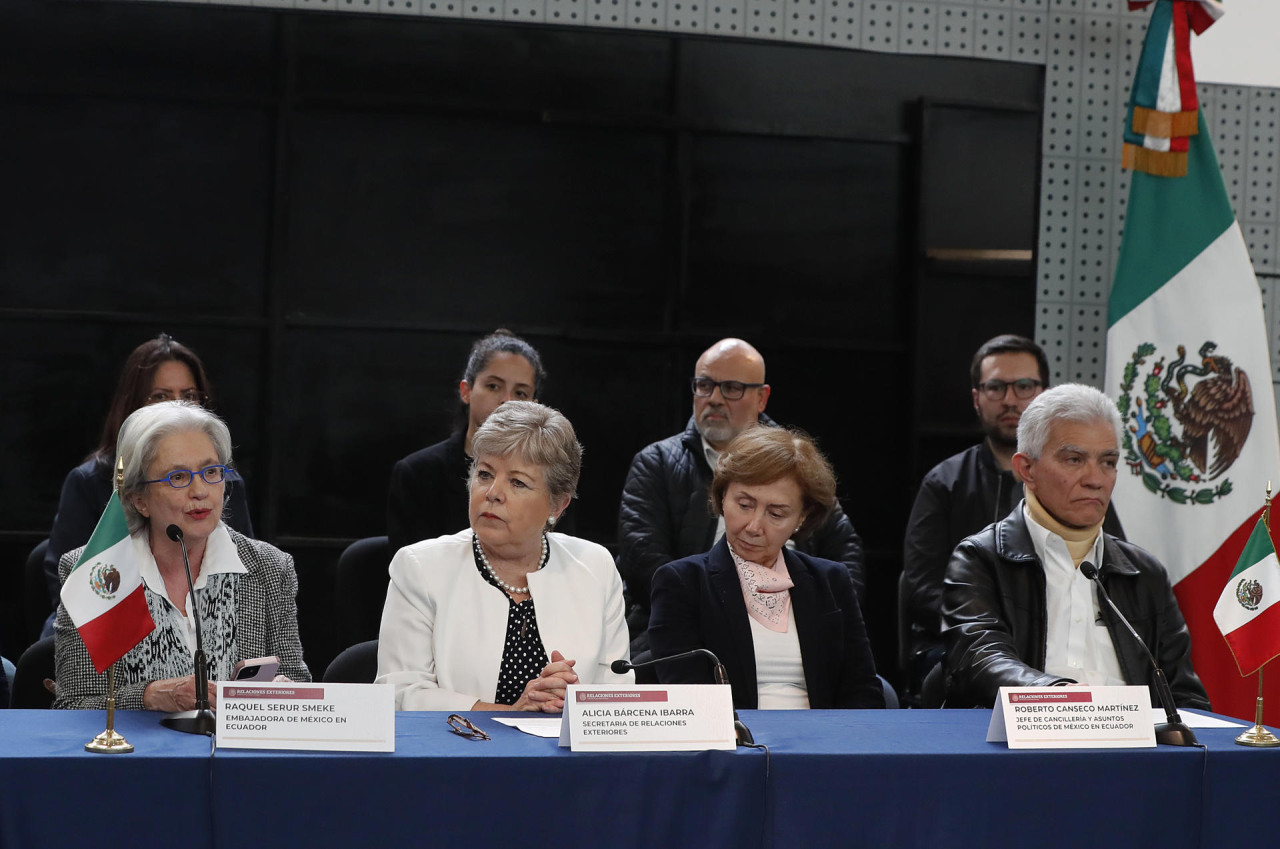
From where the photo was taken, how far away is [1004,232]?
4.99 meters

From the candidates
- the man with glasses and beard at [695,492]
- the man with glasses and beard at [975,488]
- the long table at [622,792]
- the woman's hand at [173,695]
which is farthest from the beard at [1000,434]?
the woman's hand at [173,695]

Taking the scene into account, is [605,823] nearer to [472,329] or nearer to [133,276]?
[472,329]

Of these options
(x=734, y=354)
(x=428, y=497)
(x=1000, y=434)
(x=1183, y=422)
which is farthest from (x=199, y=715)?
(x=1183, y=422)

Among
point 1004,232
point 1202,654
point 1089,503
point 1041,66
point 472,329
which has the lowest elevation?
point 1202,654

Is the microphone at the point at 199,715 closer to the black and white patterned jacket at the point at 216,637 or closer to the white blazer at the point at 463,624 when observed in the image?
the black and white patterned jacket at the point at 216,637

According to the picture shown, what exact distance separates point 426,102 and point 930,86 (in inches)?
74.8

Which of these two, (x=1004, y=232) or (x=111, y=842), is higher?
(x=1004, y=232)

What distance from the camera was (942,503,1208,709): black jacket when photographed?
2.65 meters

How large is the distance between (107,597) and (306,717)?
1.33 ft

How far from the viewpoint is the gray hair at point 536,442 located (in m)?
2.50

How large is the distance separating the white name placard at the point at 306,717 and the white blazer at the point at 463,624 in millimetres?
538

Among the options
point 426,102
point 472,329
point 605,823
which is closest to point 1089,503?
point 605,823

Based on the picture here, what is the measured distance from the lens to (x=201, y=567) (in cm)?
253

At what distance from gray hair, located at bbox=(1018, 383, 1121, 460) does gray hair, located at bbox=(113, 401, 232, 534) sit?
164 cm
